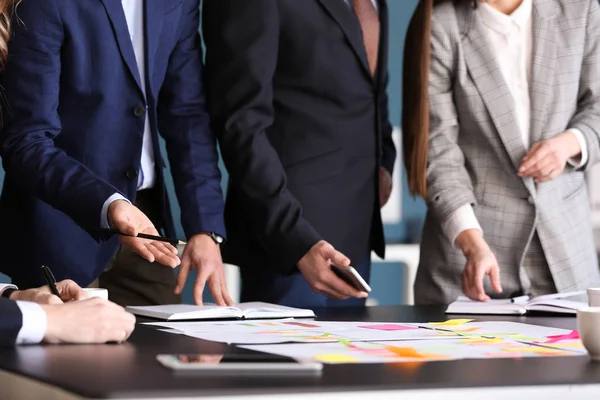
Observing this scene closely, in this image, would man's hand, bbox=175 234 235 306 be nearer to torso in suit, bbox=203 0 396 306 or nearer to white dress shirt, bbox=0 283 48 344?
torso in suit, bbox=203 0 396 306

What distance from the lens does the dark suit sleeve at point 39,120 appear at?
1.90 meters

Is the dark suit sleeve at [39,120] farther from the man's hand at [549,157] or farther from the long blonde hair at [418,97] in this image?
the man's hand at [549,157]

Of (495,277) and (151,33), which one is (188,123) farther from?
(495,277)

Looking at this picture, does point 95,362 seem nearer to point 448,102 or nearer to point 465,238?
point 465,238

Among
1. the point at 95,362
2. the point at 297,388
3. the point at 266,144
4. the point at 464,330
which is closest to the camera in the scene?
the point at 297,388

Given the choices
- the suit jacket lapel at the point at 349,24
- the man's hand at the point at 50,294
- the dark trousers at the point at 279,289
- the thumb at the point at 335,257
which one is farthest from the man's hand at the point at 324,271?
the man's hand at the point at 50,294

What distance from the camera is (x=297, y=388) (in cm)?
100

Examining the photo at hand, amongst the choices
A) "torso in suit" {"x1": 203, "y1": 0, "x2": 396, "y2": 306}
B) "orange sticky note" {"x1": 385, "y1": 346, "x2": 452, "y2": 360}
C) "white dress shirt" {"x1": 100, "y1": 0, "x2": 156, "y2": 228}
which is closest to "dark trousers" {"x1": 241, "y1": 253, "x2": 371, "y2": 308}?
"torso in suit" {"x1": 203, "y1": 0, "x2": 396, "y2": 306}

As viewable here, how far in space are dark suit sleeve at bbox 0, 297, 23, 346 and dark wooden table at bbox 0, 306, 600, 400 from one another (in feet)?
0.07

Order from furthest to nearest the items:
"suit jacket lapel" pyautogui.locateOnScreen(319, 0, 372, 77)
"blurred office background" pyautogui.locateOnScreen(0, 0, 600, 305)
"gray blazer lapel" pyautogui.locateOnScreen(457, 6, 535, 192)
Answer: "blurred office background" pyautogui.locateOnScreen(0, 0, 600, 305)
"gray blazer lapel" pyautogui.locateOnScreen(457, 6, 535, 192)
"suit jacket lapel" pyautogui.locateOnScreen(319, 0, 372, 77)

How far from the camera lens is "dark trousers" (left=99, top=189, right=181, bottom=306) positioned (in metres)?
2.21

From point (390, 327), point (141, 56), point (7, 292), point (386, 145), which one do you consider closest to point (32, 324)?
point (7, 292)

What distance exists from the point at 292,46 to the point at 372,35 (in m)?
0.25

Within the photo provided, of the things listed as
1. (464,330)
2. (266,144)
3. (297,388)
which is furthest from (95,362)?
(266,144)
